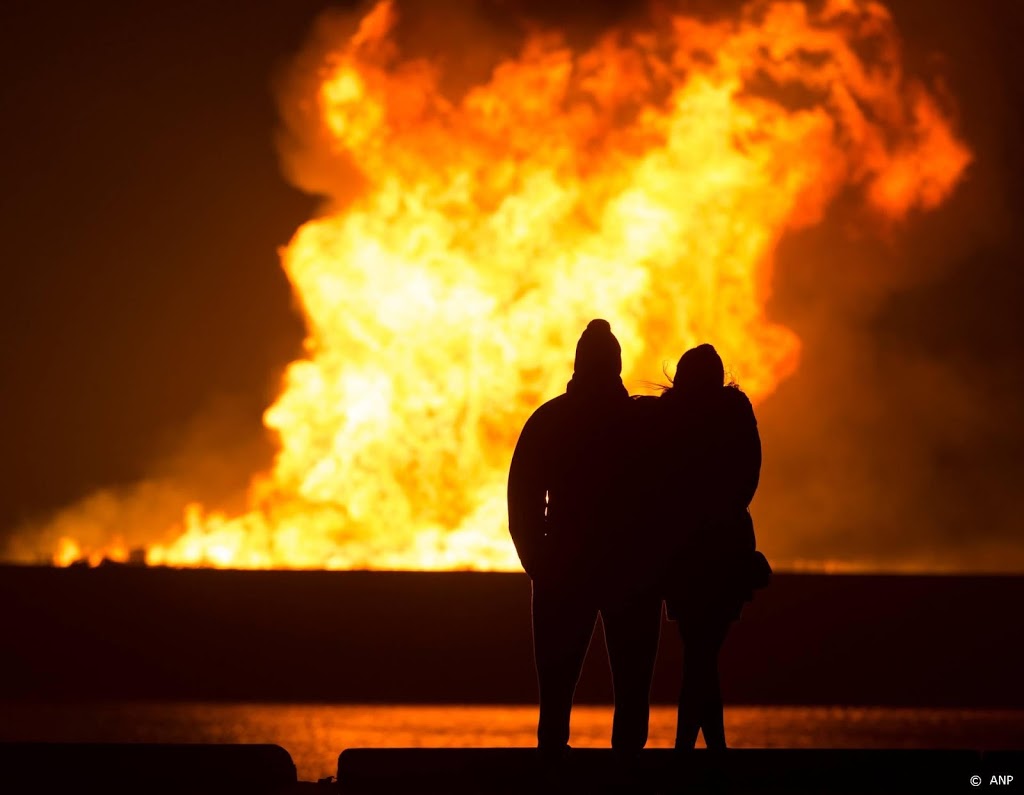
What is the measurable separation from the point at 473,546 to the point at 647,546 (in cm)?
1748

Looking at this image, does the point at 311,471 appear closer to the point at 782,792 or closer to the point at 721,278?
the point at 721,278

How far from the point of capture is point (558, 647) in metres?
7.78

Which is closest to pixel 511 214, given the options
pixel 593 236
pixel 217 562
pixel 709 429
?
pixel 593 236

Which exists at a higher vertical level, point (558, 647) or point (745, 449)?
point (745, 449)

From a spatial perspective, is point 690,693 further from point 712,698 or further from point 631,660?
point 631,660

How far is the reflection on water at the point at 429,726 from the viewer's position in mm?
14664

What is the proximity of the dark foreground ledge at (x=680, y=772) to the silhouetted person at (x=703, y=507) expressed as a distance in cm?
57

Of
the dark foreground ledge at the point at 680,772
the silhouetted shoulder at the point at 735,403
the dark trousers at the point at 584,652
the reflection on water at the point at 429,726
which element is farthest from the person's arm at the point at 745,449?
the reflection on water at the point at 429,726

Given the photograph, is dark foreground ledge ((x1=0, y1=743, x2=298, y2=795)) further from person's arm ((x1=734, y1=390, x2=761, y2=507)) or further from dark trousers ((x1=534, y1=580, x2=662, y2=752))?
person's arm ((x1=734, y1=390, x2=761, y2=507))

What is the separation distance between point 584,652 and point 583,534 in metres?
0.59

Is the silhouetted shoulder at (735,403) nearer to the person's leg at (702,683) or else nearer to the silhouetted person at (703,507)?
the silhouetted person at (703,507)

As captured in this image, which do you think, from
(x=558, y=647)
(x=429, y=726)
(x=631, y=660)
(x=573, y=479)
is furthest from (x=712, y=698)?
(x=429, y=726)

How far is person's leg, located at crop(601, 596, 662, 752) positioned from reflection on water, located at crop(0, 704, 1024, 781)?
4127 millimetres

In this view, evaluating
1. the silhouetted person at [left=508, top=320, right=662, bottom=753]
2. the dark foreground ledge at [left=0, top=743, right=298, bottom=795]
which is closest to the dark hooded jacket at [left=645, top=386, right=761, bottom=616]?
the silhouetted person at [left=508, top=320, right=662, bottom=753]
